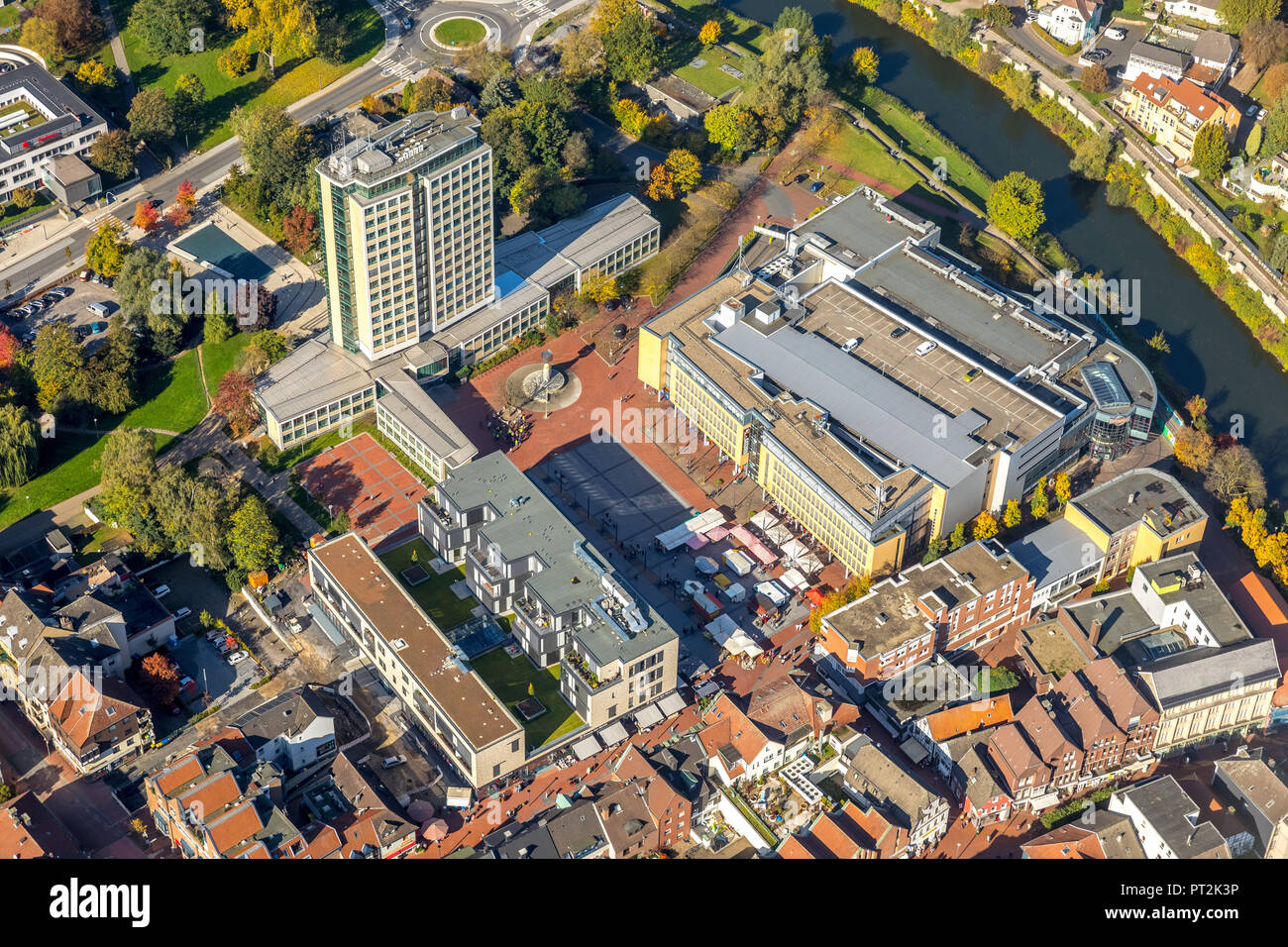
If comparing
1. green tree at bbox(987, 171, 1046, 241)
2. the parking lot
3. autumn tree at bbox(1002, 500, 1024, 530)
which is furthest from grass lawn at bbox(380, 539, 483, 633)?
green tree at bbox(987, 171, 1046, 241)

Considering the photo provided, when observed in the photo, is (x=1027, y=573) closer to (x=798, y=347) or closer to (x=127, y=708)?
(x=798, y=347)

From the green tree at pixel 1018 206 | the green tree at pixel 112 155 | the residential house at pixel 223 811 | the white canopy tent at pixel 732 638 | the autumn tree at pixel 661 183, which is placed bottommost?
the residential house at pixel 223 811

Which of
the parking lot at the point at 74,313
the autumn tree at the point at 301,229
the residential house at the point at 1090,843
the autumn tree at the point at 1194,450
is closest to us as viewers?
the residential house at the point at 1090,843

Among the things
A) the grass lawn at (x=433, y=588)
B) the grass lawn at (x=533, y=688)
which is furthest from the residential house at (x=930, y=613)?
the grass lawn at (x=433, y=588)

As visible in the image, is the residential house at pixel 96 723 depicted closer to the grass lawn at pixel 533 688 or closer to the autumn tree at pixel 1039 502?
the grass lawn at pixel 533 688

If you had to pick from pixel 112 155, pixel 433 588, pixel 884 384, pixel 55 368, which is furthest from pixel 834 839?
pixel 112 155

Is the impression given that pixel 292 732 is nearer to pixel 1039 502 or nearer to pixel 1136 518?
pixel 1039 502
